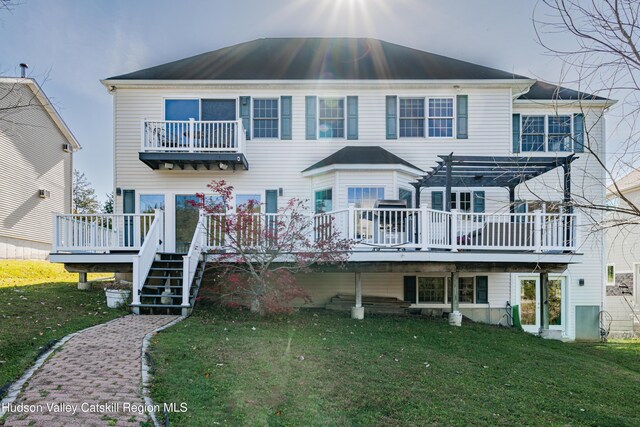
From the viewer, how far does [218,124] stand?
11.2 metres

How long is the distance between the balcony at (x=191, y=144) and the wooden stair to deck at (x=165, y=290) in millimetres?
2730

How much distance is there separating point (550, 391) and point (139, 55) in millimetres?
14941

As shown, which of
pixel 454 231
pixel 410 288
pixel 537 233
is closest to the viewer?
pixel 454 231

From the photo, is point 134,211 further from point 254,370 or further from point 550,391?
point 550,391

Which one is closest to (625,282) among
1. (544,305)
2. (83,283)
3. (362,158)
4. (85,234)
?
(544,305)

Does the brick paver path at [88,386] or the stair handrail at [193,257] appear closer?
the brick paver path at [88,386]

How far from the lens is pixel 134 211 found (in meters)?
11.6

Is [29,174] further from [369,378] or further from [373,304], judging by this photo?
[369,378]

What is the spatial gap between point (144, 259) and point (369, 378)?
592cm

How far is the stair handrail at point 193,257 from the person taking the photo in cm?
830

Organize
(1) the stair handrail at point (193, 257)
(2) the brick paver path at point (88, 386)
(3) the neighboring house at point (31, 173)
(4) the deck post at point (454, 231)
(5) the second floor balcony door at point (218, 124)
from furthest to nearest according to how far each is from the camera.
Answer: (3) the neighboring house at point (31, 173)
(5) the second floor balcony door at point (218, 124)
(4) the deck post at point (454, 231)
(1) the stair handrail at point (193, 257)
(2) the brick paver path at point (88, 386)

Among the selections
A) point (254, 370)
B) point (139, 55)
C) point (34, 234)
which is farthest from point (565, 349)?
point (34, 234)

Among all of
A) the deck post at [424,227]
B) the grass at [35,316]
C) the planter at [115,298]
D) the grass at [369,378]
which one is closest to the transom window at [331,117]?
the deck post at [424,227]

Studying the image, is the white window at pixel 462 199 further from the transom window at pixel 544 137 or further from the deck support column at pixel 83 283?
the deck support column at pixel 83 283
